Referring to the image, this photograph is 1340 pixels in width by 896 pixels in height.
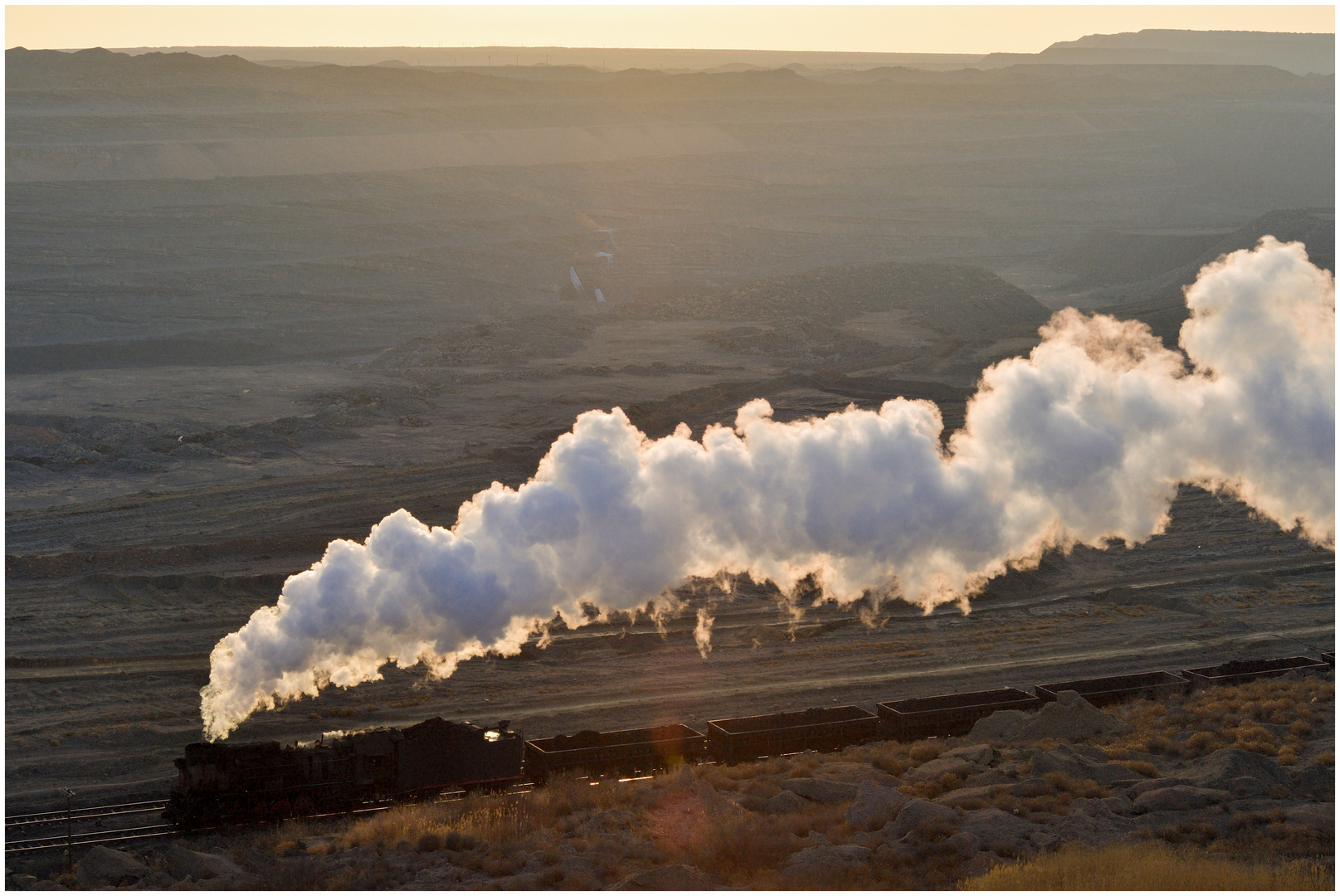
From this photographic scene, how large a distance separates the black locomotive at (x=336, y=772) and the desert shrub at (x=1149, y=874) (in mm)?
10622

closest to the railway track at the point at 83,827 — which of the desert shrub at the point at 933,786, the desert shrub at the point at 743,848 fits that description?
the desert shrub at the point at 743,848

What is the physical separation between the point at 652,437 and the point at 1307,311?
31.2 metres

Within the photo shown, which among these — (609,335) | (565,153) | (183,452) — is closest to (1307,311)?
(183,452)

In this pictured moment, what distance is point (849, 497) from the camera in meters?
27.2

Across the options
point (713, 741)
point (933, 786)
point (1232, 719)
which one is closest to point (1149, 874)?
point (933, 786)

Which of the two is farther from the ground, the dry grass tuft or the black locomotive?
the black locomotive

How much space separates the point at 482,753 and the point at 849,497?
971 cm

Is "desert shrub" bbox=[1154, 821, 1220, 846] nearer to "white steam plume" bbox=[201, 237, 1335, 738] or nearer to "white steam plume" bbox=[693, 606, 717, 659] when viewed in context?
"white steam plume" bbox=[201, 237, 1335, 738]

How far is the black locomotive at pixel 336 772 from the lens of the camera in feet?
76.5

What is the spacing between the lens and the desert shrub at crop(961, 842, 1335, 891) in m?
18.1

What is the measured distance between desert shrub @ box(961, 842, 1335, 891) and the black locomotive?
10.6m

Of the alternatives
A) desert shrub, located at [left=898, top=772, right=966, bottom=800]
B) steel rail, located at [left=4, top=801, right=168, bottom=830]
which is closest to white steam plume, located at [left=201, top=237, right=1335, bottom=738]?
steel rail, located at [left=4, top=801, right=168, bottom=830]

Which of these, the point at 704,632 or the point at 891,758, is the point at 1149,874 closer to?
the point at 891,758

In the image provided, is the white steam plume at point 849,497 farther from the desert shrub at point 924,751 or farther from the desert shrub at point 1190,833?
the desert shrub at point 1190,833
